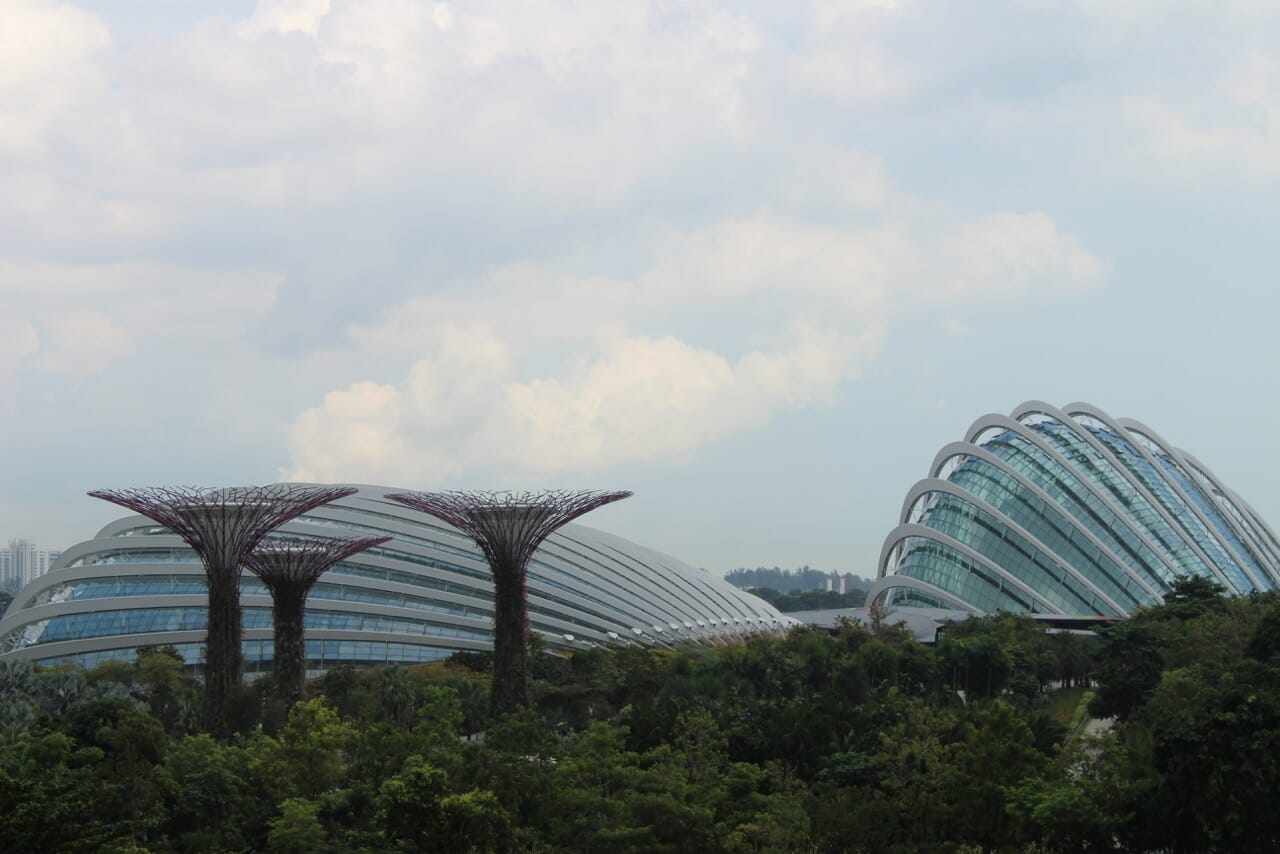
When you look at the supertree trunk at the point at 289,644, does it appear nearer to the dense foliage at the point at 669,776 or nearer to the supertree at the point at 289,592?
the supertree at the point at 289,592

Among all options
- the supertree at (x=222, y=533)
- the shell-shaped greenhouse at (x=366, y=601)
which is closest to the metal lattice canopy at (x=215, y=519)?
the supertree at (x=222, y=533)

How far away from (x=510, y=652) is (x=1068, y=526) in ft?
153

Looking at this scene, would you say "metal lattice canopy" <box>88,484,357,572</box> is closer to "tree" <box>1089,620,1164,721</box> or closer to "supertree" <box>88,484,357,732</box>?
"supertree" <box>88,484,357,732</box>

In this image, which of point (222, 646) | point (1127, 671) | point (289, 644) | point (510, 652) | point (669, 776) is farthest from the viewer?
point (1127, 671)

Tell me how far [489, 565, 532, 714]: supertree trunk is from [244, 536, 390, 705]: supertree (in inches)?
319

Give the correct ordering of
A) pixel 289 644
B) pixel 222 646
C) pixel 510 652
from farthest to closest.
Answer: pixel 289 644, pixel 510 652, pixel 222 646

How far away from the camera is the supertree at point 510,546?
54562 mm

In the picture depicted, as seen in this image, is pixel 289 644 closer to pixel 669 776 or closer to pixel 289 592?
pixel 289 592

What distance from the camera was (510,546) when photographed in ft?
185

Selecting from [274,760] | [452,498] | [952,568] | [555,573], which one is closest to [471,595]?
[555,573]

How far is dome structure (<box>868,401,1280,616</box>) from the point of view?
3428 inches

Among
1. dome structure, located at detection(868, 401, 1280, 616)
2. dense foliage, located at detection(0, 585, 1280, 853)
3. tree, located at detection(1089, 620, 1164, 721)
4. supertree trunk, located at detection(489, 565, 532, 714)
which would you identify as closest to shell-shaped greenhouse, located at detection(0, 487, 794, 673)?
dome structure, located at detection(868, 401, 1280, 616)

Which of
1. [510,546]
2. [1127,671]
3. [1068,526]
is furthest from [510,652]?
[1068,526]

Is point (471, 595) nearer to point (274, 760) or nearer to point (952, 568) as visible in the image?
point (952, 568)
